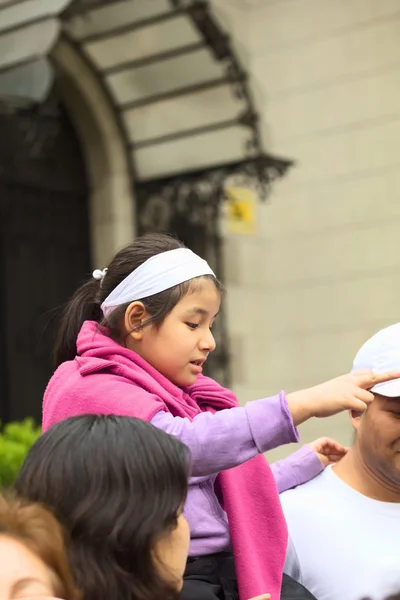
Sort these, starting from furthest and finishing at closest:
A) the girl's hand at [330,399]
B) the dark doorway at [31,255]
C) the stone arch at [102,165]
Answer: the stone arch at [102,165], the dark doorway at [31,255], the girl's hand at [330,399]

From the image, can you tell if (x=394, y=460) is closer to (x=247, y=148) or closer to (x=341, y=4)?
(x=247, y=148)

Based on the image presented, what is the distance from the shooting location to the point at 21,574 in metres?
1.58

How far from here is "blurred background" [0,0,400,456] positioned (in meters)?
8.15

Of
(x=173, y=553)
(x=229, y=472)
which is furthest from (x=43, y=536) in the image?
(x=229, y=472)

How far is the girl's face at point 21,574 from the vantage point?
5.10 ft

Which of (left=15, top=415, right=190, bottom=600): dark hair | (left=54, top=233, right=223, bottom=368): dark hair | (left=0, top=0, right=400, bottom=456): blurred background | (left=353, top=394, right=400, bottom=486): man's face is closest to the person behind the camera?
(left=15, top=415, right=190, bottom=600): dark hair

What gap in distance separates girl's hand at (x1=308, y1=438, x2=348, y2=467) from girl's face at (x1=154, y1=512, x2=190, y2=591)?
4.26ft

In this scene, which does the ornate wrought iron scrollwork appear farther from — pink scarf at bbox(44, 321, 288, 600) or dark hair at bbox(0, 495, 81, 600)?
dark hair at bbox(0, 495, 81, 600)

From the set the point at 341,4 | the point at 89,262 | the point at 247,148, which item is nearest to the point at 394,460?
the point at 247,148

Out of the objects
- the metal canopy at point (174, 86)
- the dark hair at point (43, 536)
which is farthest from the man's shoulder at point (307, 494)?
the metal canopy at point (174, 86)

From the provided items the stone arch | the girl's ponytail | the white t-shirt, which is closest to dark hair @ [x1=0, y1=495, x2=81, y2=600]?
the girl's ponytail

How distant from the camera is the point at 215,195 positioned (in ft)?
27.6

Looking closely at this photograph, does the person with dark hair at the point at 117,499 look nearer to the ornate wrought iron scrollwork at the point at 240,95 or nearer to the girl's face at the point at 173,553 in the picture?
the girl's face at the point at 173,553

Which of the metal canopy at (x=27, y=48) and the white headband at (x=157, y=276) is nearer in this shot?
the white headband at (x=157, y=276)
